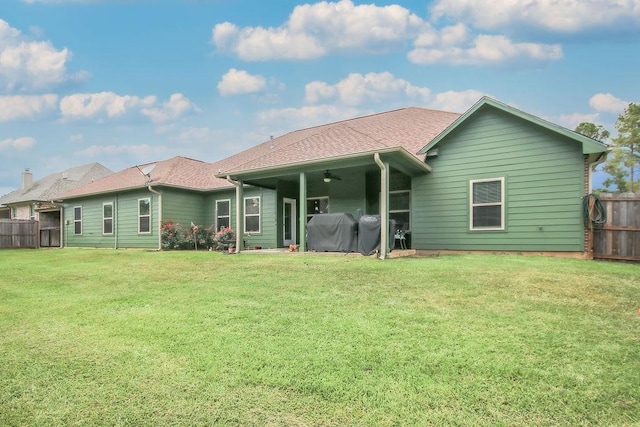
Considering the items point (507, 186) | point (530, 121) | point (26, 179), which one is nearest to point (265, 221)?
point (507, 186)

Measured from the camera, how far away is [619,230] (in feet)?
26.0

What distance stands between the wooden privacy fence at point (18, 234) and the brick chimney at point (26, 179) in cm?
1029

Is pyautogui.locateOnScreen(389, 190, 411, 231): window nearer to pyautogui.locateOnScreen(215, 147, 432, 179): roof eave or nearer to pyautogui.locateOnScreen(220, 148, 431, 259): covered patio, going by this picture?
pyautogui.locateOnScreen(220, 148, 431, 259): covered patio

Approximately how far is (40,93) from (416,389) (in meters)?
24.9

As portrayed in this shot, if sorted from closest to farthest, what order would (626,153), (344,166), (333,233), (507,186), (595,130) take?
1. (507,186)
2. (344,166)
3. (333,233)
4. (626,153)
5. (595,130)

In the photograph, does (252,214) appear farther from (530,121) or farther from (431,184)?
(530,121)

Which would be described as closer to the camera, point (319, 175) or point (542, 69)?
point (319, 175)

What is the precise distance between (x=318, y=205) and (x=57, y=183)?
22.5 metres

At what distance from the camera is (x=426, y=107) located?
1545cm

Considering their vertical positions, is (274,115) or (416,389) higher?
(274,115)

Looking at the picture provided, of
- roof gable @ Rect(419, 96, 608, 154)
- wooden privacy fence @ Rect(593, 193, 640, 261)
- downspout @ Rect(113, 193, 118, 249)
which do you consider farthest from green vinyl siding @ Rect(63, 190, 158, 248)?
wooden privacy fence @ Rect(593, 193, 640, 261)

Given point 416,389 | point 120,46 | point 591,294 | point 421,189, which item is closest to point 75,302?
point 416,389

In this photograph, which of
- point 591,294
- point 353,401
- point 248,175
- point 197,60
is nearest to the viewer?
point 353,401

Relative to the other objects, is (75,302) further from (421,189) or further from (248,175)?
(421,189)
